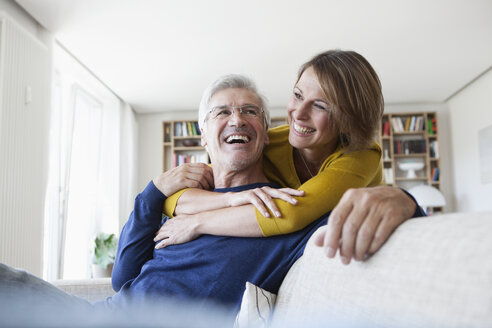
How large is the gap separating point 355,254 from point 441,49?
5.05m

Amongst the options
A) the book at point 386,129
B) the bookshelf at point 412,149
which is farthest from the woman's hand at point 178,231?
the book at point 386,129

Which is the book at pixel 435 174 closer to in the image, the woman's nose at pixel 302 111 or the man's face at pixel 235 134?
the man's face at pixel 235 134

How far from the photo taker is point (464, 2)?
4.06 meters

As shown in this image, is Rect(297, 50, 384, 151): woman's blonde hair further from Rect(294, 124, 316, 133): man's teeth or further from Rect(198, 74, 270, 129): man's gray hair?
Rect(198, 74, 270, 129): man's gray hair

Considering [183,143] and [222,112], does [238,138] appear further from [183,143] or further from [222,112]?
[183,143]

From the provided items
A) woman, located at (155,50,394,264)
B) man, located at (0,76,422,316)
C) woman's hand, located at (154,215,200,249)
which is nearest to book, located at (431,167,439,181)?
woman, located at (155,50,394,264)

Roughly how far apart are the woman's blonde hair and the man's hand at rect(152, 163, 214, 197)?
1.74 ft

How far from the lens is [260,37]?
475 cm

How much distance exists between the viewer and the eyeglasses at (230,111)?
1.69 m

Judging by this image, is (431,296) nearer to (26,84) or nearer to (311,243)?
(311,243)

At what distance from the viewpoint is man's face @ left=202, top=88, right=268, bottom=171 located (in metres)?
1.64

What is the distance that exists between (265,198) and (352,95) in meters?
0.51

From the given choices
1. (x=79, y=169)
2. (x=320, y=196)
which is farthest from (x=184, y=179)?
(x=79, y=169)

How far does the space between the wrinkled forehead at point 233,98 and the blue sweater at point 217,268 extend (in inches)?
22.3
